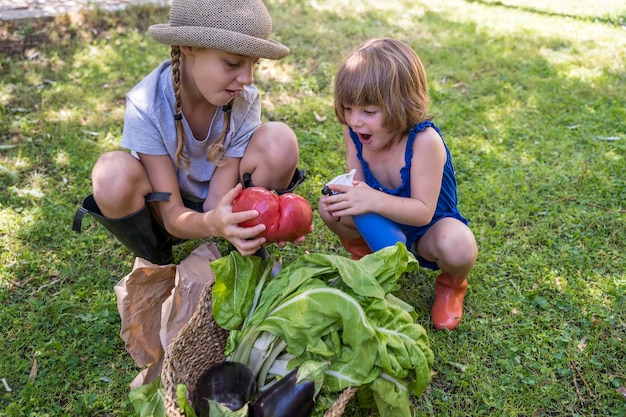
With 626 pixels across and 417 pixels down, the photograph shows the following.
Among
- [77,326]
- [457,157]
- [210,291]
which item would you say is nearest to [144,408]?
[210,291]

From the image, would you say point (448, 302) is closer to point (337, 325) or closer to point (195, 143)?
point (337, 325)

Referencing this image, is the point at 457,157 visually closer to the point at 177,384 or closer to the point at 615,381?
the point at 615,381

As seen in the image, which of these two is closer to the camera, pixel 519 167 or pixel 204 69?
pixel 204 69

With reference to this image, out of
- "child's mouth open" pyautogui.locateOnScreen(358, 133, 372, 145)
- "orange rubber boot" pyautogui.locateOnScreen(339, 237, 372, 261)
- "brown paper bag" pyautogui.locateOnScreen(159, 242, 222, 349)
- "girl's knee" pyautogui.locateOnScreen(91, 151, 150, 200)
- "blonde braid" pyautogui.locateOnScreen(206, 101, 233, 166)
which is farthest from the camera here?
"orange rubber boot" pyautogui.locateOnScreen(339, 237, 372, 261)

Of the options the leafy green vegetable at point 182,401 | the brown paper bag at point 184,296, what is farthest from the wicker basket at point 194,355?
the brown paper bag at point 184,296

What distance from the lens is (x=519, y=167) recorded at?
366cm

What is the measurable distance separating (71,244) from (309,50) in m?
3.06

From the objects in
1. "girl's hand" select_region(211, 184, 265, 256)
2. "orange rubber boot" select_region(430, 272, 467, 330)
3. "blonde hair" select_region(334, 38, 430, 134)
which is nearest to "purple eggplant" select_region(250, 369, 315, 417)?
"girl's hand" select_region(211, 184, 265, 256)

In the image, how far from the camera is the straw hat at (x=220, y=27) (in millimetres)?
2109

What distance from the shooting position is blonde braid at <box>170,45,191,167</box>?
7.70 feet

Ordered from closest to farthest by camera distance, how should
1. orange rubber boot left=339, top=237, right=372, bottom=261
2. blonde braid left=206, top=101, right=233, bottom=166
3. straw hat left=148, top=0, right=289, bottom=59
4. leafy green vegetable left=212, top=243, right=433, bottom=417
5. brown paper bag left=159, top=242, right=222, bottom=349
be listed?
leafy green vegetable left=212, top=243, right=433, bottom=417 → straw hat left=148, top=0, right=289, bottom=59 → brown paper bag left=159, top=242, right=222, bottom=349 → blonde braid left=206, top=101, right=233, bottom=166 → orange rubber boot left=339, top=237, right=372, bottom=261

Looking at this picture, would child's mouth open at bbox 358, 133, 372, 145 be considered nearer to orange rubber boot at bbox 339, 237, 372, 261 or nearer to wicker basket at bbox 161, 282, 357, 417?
orange rubber boot at bbox 339, 237, 372, 261

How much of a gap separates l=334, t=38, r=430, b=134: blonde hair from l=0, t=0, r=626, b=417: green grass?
3.18 feet

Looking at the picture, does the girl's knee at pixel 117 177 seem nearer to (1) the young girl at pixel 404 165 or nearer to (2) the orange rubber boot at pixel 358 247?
(1) the young girl at pixel 404 165
